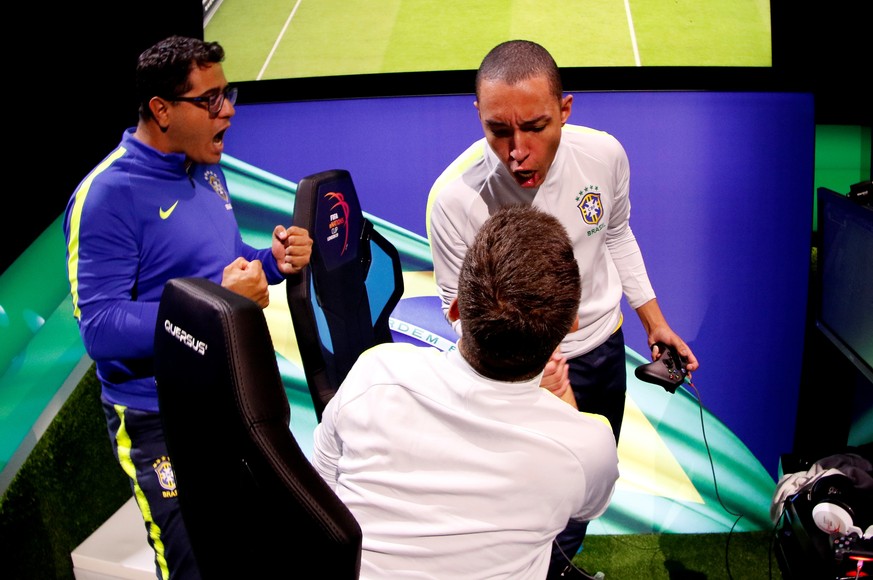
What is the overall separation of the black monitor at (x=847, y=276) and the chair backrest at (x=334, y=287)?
1477 mm

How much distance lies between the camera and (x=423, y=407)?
1.21 metres

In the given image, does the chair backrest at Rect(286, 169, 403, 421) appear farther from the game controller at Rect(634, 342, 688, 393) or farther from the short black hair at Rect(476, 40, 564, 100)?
the game controller at Rect(634, 342, 688, 393)

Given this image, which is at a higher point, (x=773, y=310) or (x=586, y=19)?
(x=586, y=19)

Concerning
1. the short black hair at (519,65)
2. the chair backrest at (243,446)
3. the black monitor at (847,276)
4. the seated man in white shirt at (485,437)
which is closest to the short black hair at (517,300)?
the seated man in white shirt at (485,437)

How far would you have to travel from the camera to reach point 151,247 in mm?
1927

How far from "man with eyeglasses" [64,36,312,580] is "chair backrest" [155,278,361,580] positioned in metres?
0.72

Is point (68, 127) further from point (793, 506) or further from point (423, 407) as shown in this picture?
point (793, 506)

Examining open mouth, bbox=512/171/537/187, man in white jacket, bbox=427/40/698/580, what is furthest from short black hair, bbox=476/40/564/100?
open mouth, bbox=512/171/537/187

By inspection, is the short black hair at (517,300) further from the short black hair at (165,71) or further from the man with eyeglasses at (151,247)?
the short black hair at (165,71)

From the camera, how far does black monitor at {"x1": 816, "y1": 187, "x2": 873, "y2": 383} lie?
220 cm

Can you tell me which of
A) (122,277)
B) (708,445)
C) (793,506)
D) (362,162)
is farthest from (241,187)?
(793,506)

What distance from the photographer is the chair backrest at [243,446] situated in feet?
3.42

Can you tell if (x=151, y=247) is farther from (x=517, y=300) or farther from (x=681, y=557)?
(x=681, y=557)

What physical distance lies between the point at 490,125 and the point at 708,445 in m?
1.84
